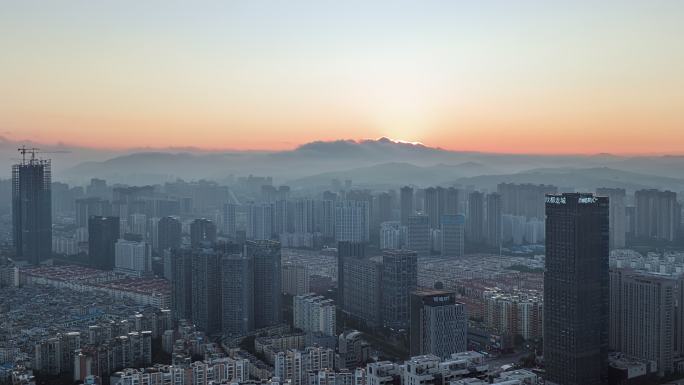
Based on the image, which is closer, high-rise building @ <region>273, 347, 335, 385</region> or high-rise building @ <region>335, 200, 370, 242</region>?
high-rise building @ <region>273, 347, 335, 385</region>

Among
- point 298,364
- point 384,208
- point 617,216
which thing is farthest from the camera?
point 384,208

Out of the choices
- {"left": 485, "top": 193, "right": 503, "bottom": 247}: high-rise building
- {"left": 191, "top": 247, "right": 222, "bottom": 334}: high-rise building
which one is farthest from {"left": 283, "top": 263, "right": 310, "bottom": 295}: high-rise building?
{"left": 485, "top": 193, "right": 503, "bottom": 247}: high-rise building

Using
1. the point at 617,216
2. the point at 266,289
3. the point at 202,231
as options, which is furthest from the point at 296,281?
the point at 617,216

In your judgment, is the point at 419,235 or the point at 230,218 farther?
the point at 230,218

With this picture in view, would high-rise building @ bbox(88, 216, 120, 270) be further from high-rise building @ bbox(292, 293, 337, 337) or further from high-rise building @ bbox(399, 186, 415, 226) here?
high-rise building @ bbox(399, 186, 415, 226)

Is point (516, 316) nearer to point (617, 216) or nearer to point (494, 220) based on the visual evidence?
point (617, 216)

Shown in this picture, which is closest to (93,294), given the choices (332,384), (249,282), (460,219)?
(249,282)
